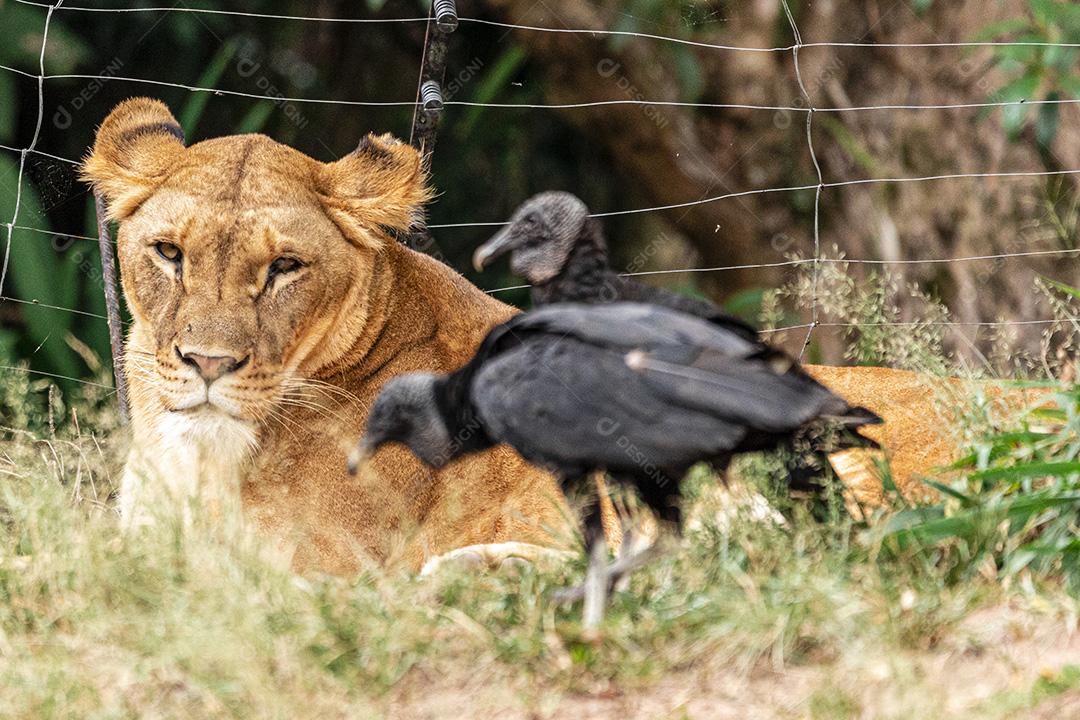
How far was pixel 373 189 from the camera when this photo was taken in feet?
12.7

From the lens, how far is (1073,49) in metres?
5.58

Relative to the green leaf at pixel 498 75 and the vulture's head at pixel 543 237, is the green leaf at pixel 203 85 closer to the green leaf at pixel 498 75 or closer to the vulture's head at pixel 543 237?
the green leaf at pixel 498 75

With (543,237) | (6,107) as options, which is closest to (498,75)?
(6,107)

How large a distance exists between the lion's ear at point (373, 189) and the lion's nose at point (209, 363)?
1.91 ft

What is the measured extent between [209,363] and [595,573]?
1.17m

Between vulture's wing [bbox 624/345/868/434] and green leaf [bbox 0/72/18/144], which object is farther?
green leaf [bbox 0/72/18/144]

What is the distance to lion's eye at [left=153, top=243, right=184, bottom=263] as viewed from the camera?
363 cm

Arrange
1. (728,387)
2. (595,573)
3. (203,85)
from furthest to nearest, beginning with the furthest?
(203,85) → (595,573) → (728,387)

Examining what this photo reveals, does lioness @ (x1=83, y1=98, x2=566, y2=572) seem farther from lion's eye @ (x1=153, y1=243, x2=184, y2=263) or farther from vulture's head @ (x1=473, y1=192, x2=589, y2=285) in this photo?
vulture's head @ (x1=473, y1=192, x2=589, y2=285)

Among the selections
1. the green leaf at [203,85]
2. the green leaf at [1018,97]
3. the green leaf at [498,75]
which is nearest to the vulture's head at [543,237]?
the green leaf at [1018,97]

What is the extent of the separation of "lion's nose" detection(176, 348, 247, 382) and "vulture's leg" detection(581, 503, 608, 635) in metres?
1.07

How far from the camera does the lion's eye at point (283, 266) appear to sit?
3641 mm

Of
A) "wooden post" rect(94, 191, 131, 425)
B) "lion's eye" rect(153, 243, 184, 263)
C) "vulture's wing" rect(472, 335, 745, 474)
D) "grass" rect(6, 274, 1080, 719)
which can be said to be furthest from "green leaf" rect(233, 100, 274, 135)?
"vulture's wing" rect(472, 335, 745, 474)

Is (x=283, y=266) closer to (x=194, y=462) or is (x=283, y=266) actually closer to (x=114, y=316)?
(x=194, y=462)
